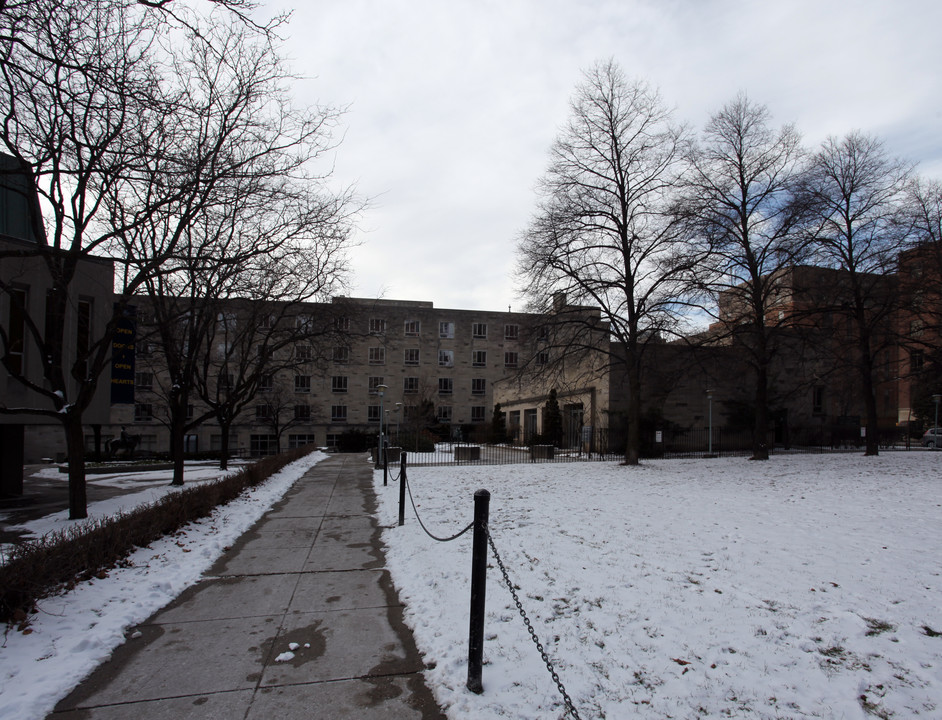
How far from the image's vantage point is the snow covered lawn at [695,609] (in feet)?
11.9

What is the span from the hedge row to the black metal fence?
56.6ft

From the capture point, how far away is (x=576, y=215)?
20891 mm

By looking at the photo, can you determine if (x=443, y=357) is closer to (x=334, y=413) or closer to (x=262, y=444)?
(x=334, y=413)

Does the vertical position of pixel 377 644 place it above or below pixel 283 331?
below

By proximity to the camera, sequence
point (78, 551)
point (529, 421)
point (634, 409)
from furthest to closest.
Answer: point (529, 421)
point (634, 409)
point (78, 551)

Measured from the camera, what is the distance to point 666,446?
3064 centimetres

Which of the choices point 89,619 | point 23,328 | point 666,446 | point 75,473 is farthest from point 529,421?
point 89,619

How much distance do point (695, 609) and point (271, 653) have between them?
3.66m

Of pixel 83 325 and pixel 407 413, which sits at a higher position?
pixel 83 325

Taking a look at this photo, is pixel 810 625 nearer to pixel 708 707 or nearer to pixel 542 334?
pixel 708 707

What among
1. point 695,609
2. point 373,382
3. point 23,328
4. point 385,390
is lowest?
point 695,609

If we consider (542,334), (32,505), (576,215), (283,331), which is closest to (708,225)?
(576,215)

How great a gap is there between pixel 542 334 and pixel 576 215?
180 inches

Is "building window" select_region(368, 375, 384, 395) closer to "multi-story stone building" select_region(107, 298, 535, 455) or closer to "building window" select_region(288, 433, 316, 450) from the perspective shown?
"multi-story stone building" select_region(107, 298, 535, 455)
